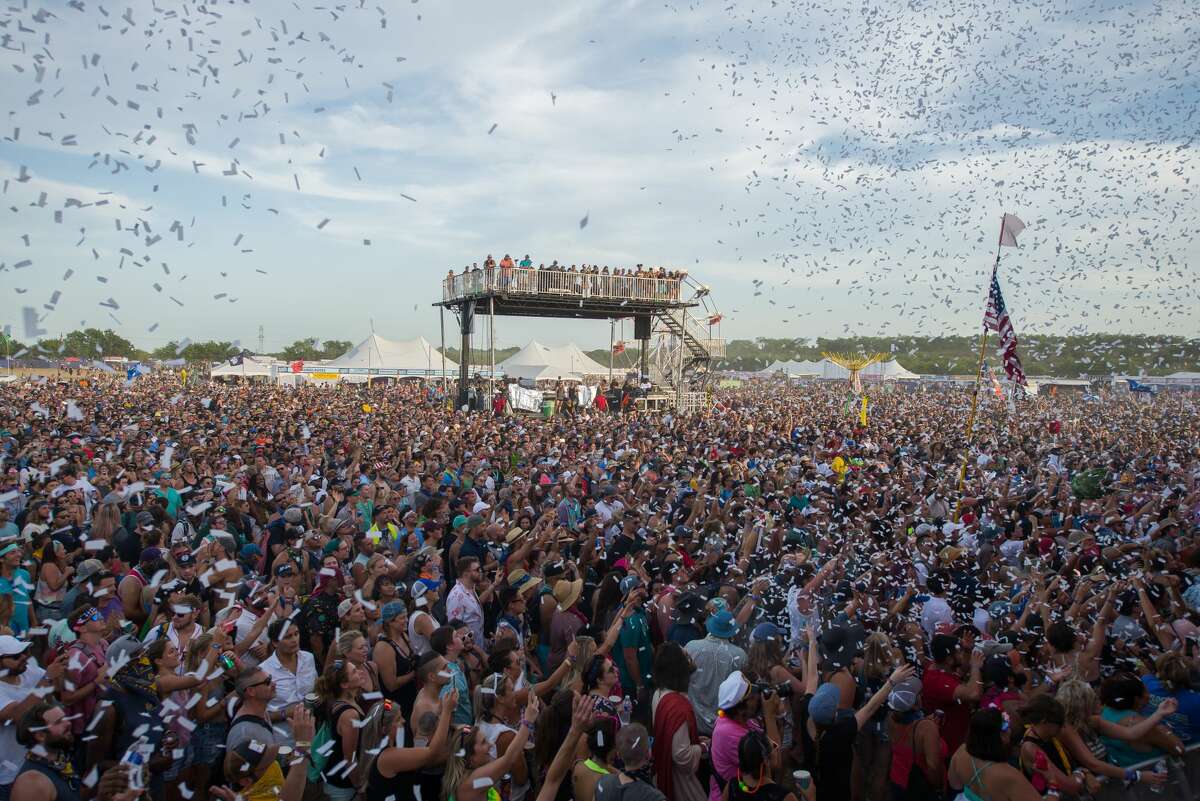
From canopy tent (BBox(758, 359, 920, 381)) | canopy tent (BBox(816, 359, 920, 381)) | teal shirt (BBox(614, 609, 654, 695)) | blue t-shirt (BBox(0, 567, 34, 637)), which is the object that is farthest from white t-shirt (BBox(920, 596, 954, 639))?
canopy tent (BBox(816, 359, 920, 381))

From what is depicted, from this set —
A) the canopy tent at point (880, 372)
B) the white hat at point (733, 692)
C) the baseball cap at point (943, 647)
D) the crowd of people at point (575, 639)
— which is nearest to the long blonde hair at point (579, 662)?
the crowd of people at point (575, 639)

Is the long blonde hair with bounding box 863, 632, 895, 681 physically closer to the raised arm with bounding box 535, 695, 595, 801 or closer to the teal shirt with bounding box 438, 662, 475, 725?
the raised arm with bounding box 535, 695, 595, 801

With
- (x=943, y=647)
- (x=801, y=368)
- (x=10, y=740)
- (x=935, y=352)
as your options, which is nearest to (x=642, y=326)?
(x=943, y=647)

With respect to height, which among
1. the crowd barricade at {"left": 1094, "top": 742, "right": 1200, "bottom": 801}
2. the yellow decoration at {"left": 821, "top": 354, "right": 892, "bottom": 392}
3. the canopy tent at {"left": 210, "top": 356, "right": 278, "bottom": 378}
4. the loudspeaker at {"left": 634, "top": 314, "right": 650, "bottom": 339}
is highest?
the loudspeaker at {"left": 634, "top": 314, "right": 650, "bottom": 339}

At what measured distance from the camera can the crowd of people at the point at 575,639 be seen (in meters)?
3.78

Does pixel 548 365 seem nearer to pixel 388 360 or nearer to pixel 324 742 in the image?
pixel 388 360

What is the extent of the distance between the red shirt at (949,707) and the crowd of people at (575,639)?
0.04ft

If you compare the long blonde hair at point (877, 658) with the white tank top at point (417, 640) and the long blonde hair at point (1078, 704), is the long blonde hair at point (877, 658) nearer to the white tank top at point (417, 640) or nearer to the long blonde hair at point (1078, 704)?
the long blonde hair at point (1078, 704)

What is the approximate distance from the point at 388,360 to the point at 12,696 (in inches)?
1737

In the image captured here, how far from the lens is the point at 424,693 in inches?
Result: 159

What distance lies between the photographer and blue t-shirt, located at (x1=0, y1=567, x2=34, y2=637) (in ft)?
17.8

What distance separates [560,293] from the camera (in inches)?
973

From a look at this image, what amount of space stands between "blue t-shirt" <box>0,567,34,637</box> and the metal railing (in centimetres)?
1888

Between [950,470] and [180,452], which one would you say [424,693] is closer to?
[180,452]
